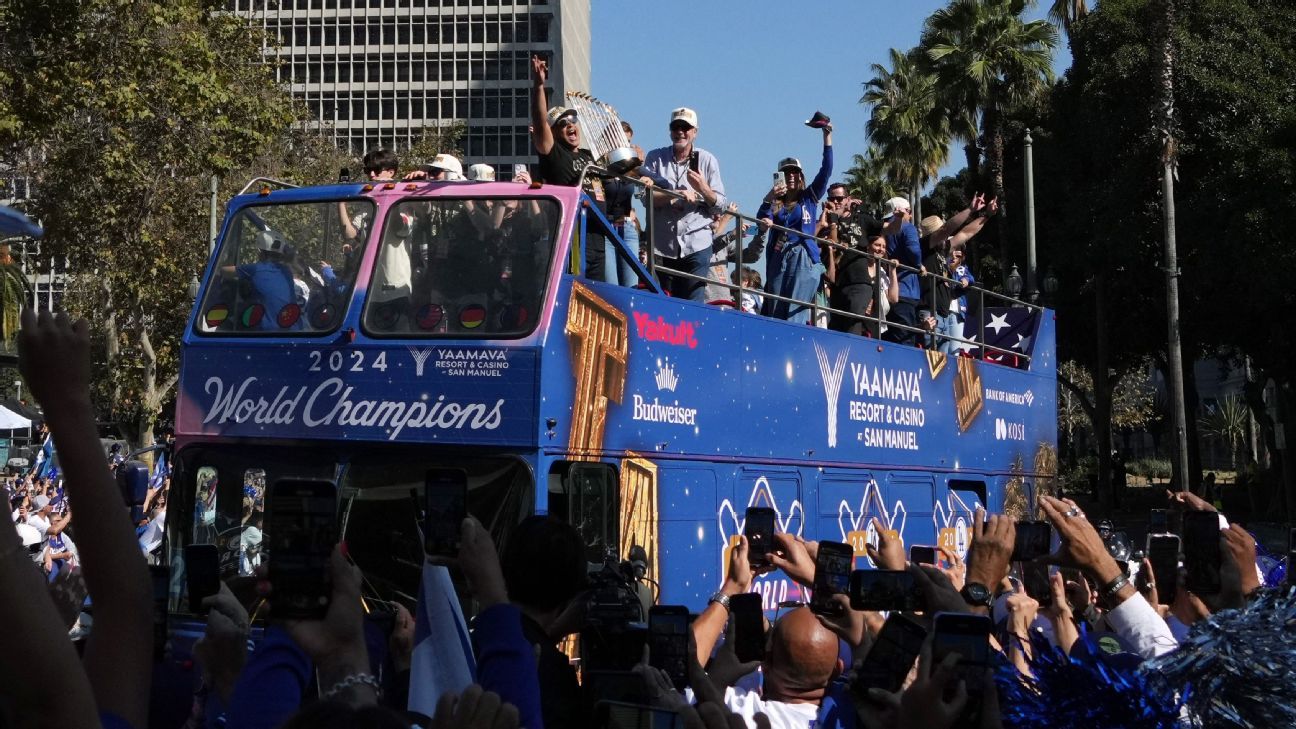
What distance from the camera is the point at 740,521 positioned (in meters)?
9.82

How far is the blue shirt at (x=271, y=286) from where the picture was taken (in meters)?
8.92

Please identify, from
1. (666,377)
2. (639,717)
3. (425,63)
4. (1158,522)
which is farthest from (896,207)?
(425,63)

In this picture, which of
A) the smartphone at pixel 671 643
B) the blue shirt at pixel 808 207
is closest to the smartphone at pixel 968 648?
the smartphone at pixel 671 643

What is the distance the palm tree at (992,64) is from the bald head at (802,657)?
124 ft

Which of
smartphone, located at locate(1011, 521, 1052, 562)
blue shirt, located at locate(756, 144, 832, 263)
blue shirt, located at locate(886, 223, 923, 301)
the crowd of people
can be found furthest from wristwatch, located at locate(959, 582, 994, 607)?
blue shirt, located at locate(886, 223, 923, 301)

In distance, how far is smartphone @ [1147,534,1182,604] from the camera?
14.1ft

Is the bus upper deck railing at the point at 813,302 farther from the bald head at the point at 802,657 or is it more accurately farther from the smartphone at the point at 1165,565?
the smartphone at the point at 1165,565

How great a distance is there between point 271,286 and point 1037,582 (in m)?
5.32

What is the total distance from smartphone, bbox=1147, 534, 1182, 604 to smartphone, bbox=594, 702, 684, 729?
220cm

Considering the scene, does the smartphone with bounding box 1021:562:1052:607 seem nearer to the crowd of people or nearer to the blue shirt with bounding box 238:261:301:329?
the crowd of people

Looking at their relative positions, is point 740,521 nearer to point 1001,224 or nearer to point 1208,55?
point 1208,55

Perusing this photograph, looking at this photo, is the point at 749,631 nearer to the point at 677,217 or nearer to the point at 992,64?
the point at 677,217

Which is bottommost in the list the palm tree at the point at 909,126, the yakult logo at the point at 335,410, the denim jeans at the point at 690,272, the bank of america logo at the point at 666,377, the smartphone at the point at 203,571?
the smartphone at the point at 203,571

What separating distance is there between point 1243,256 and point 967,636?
102 ft
